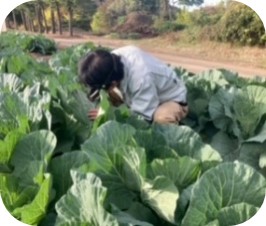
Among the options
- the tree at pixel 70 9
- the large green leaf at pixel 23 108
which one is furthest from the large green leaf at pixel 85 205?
the tree at pixel 70 9

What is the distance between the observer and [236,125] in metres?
1.45

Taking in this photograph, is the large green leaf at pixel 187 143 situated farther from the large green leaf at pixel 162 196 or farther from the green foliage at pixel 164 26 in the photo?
the green foliage at pixel 164 26

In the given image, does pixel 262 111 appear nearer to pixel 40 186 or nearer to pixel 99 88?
pixel 99 88

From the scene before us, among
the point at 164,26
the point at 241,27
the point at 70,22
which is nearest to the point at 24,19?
the point at 70,22

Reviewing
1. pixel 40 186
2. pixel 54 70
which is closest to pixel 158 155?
pixel 40 186

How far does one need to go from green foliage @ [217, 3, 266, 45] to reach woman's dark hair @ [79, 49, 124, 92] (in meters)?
0.28

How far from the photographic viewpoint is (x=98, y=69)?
130 cm

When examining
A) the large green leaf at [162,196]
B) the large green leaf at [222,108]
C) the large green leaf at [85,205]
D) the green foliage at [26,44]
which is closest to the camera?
the large green leaf at [85,205]

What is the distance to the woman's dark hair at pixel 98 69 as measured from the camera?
1.30 m

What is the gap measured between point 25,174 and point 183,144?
286mm

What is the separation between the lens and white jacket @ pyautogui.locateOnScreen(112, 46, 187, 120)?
1443mm

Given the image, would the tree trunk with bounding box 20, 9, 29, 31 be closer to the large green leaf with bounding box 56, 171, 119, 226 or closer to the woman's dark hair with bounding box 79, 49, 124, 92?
the woman's dark hair with bounding box 79, 49, 124, 92

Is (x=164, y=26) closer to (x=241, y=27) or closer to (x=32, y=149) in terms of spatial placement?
(x=241, y=27)

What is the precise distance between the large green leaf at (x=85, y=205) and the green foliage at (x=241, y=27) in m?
0.51
